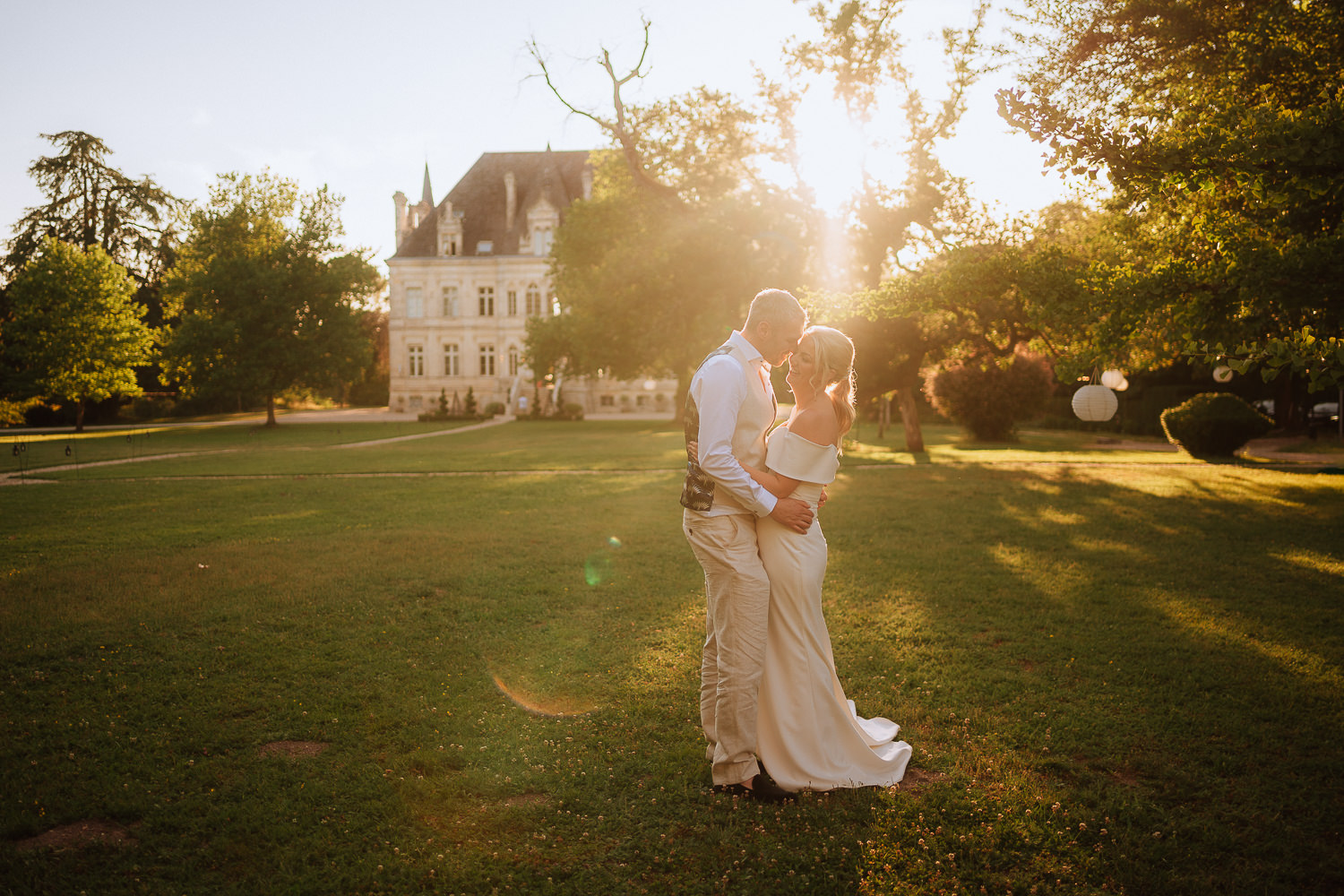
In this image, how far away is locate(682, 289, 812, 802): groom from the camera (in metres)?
3.75

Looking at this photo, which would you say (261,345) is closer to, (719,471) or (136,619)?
(136,619)

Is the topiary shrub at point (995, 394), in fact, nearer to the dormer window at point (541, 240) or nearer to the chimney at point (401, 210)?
the dormer window at point (541, 240)

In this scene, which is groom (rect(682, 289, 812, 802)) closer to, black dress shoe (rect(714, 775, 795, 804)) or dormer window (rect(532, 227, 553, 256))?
black dress shoe (rect(714, 775, 795, 804))

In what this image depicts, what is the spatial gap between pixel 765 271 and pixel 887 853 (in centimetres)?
2625

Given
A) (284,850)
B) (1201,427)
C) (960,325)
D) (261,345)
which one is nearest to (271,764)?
(284,850)

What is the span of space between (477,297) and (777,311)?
59.2 metres

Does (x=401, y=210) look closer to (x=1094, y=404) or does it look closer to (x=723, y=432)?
(x=1094, y=404)

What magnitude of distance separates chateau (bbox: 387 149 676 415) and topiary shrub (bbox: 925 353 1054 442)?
31.6 m

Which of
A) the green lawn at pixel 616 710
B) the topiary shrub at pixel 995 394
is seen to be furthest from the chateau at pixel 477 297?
the green lawn at pixel 616 710

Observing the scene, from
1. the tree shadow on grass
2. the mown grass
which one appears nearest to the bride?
the tree shadow on grass

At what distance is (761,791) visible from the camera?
3.97 metres

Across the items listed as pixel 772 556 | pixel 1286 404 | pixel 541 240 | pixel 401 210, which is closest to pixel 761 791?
pixel 772 556

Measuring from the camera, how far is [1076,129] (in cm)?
654

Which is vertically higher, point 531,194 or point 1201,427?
point 531,194
